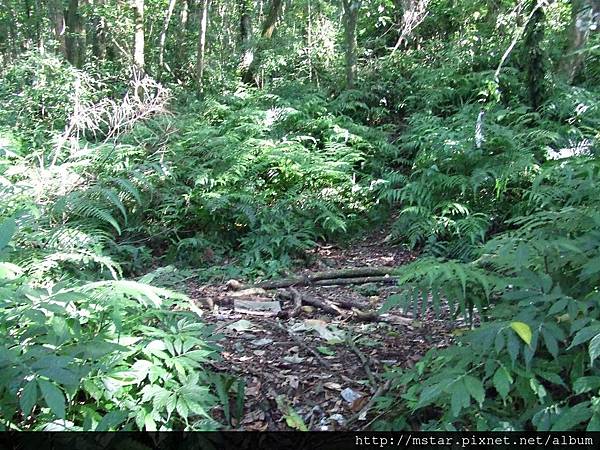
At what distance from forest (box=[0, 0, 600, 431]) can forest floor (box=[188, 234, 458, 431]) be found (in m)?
0.02

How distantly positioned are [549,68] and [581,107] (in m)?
1.14

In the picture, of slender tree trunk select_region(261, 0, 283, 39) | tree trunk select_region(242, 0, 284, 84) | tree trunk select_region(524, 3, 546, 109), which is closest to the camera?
tree trunk select_region(524, 3, 546, 109)

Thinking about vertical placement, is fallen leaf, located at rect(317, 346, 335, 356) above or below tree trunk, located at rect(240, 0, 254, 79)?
below

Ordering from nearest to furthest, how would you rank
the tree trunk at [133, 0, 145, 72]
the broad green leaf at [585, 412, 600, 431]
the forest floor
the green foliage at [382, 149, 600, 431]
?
the broad green leaf at [585, 412, 600, 431] < the green foliage at [382, 149, 600, 431] < the forest floor < the tree trunk at [133, 0, 145, 72]

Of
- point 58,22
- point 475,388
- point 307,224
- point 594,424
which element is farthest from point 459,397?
point 58,22

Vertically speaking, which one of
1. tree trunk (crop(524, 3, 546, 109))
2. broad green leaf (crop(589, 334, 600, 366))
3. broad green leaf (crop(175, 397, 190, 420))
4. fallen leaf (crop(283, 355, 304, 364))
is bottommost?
fallen leaf (crop(283, 355, 304, 364))

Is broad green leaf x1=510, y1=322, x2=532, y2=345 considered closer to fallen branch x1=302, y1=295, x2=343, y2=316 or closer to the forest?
the forest

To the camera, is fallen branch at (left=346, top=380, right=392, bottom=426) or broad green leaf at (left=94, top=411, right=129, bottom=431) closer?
broad green leaf at (left=94, top=411, right=129, bottom=431)

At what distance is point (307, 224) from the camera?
6.37 meters

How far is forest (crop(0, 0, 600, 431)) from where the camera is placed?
2.28 metres

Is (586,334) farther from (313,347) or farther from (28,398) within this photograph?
(28,398)

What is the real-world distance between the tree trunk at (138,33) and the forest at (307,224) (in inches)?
2.7

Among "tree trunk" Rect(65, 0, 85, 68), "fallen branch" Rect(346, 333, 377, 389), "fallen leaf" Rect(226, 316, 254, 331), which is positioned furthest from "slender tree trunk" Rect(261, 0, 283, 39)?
"fallen branch" Rect(346, 333, 377, 389)

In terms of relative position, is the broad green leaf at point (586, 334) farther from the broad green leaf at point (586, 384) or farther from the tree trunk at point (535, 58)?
the tree trunk at point (535, 58)
